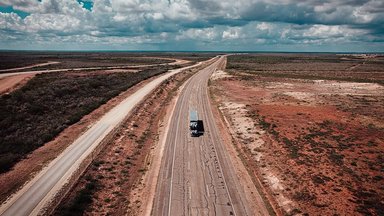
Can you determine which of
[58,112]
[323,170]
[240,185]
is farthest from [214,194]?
[58,112]

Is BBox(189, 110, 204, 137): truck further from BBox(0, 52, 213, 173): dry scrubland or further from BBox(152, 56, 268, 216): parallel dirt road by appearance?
BBox(0, 52, 213, 173): dry scrubland

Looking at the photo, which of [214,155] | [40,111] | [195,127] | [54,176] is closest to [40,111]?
[40,111]

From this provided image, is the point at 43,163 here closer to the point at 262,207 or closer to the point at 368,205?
the point at 262,207

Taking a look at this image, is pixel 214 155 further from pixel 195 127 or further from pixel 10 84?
pixel 10 84

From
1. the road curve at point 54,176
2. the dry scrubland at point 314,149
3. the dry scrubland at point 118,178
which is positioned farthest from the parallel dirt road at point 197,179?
the road curve at point 54,176

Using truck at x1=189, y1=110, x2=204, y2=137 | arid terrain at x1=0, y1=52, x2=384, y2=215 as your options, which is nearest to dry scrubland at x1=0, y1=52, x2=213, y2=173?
arid terrain at x1=0, y1=52, x2=384, y2=215
